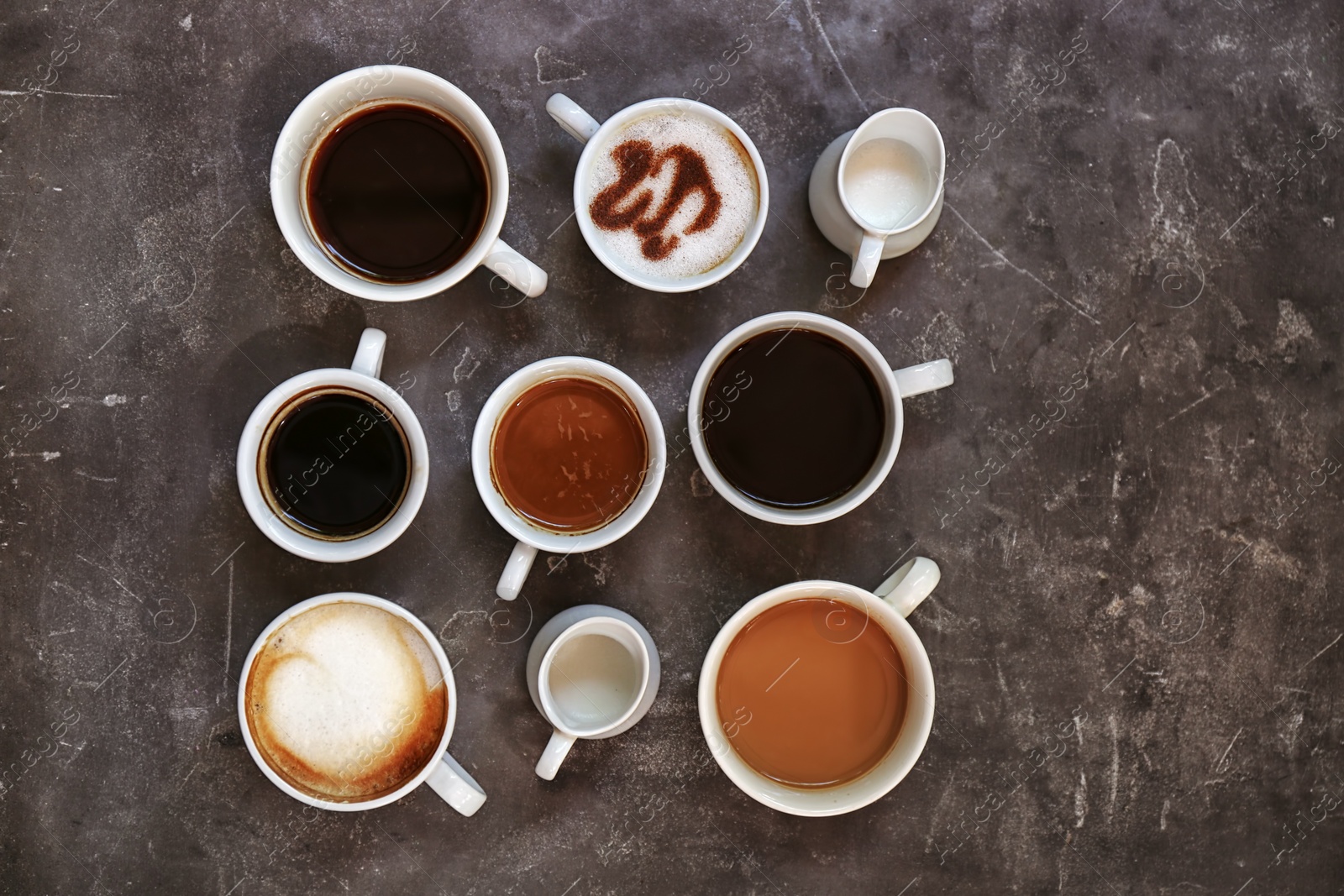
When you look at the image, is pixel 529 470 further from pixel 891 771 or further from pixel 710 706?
pixel 891 771

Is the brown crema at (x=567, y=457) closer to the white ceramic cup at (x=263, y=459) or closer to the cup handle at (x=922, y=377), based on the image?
the white ceramic cup at (x=263, y=459)

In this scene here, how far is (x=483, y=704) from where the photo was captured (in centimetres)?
192

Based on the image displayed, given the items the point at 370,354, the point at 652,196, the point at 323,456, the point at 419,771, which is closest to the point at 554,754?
the point at 419,771

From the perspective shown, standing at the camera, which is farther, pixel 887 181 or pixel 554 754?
pixel 887 181

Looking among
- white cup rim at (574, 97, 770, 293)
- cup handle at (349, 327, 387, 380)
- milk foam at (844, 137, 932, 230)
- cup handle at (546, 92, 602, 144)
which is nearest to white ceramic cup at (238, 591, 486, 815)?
cup handle at (349, 327, 387, 380)

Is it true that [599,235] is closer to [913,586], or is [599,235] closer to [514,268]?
[514,268]

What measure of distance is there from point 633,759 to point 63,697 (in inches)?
49.6

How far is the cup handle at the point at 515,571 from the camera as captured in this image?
175 cm

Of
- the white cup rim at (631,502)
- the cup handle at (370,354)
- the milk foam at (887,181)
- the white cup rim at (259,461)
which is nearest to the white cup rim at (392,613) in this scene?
the white cup rim at (259,461)

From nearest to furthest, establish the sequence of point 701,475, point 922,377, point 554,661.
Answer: point 922,377, point 554,661, point 701,475

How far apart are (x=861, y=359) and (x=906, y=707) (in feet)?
2.40

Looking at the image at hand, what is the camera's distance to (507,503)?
179 centimetres

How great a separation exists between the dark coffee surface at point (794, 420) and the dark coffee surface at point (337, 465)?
661 mm

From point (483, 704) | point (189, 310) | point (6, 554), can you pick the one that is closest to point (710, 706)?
point (483, 704)
